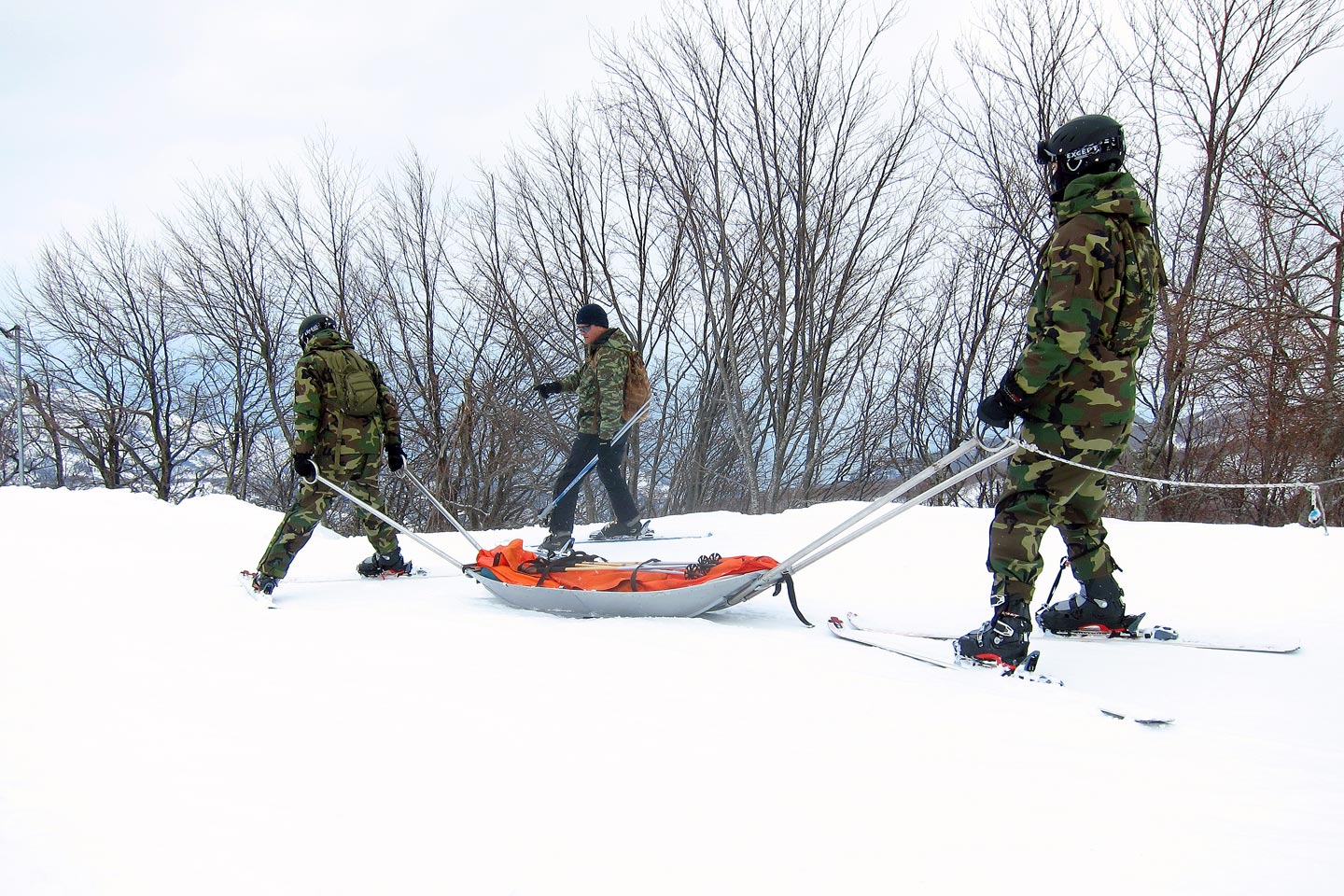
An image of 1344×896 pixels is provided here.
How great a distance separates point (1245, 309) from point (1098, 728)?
1099cm

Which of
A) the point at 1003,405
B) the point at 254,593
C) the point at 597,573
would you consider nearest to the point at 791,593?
the point at 597,573

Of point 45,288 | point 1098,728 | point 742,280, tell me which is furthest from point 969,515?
point 45,288

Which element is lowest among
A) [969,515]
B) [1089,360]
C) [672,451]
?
[969,515]

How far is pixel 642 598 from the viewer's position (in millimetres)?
3676

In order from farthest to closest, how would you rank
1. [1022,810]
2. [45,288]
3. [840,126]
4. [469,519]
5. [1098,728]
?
[45,288] < [469,519] < [840,126] < [1098,728] < [1022,810]

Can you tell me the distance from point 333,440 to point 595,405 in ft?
6.99

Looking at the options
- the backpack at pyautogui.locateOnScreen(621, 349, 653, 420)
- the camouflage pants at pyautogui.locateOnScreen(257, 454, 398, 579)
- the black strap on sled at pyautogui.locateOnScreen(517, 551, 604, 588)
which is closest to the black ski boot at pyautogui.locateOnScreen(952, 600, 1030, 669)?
the black strap on sled at pyautogui.locateOnScreen(517, 551, 604, 588)

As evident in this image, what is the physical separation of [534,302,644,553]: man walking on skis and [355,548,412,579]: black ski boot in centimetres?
122

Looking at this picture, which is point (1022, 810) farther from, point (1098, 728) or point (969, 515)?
point (969, 515)

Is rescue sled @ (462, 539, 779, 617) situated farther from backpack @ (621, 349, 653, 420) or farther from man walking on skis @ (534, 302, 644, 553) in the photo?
backpack @ (621, 349, 653, 420)

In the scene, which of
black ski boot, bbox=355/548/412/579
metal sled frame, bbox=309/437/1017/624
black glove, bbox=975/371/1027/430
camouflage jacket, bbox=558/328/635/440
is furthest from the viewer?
camouflage jacket, bbox=558/328/635/440

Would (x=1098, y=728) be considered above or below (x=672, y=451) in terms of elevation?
below

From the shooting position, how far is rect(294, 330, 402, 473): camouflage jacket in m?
4.73

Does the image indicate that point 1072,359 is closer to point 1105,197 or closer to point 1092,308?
point 1092,308
